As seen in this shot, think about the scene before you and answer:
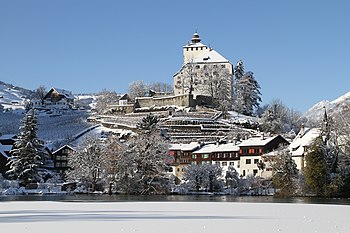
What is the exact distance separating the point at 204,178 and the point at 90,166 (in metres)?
14.2

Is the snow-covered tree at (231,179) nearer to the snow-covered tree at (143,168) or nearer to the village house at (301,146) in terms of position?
the village house at (301,146)

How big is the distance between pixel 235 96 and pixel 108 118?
97.2ft

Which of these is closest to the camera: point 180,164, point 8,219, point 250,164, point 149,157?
point 8,219

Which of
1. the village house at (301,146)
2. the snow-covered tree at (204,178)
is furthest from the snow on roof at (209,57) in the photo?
the snow-covered tree at (204,178)

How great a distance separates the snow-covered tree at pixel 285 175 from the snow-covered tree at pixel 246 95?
190ft

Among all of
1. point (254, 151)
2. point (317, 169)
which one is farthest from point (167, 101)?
point (317, 169)

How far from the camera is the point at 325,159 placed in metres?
54.5

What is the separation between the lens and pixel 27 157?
68.4 m

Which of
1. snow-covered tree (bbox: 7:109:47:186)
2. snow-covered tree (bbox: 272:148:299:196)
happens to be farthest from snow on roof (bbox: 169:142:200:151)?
snow-covered tree (bbox: 272:148:299:196)

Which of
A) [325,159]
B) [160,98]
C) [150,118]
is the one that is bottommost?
[325,159]

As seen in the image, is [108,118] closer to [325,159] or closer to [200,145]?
[200,145]

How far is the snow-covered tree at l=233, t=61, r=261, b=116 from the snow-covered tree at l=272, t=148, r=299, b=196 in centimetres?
5793

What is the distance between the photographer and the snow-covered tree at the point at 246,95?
118 metres

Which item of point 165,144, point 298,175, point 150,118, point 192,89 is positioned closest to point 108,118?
point 192,89
